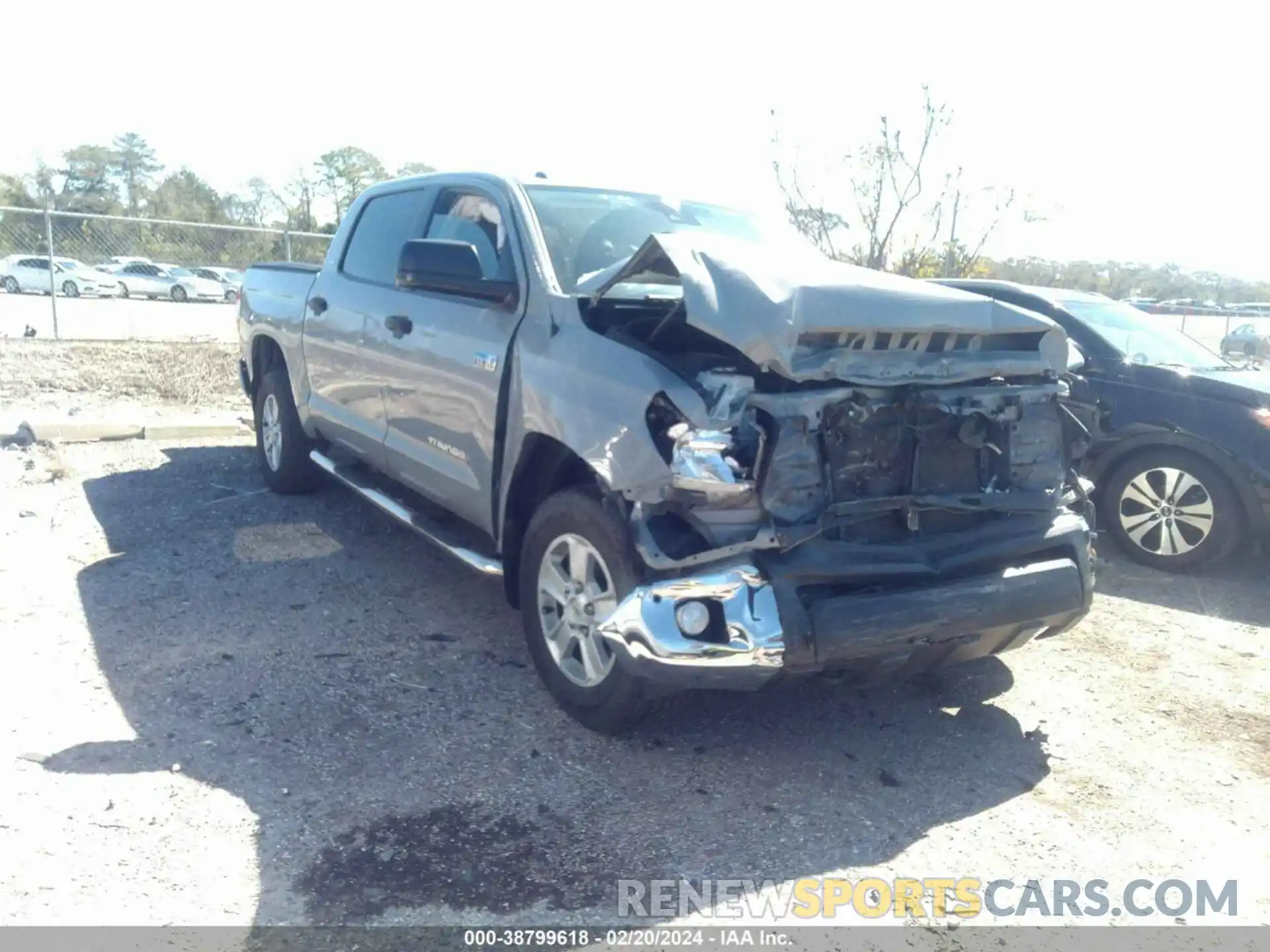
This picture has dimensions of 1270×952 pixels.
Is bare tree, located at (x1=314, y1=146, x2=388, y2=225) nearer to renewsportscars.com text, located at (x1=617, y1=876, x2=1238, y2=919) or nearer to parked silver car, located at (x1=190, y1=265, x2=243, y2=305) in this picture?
parked silver car, located at (x1=190, y1=265, x2=243, y2=305)

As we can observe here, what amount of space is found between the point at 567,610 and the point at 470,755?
2.00 feet

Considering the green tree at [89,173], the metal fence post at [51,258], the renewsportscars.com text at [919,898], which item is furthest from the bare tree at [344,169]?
the renewsportscars.com text at [919,898]

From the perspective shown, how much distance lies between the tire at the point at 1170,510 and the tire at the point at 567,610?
4.12 metres

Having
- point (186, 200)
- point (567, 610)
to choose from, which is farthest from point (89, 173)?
point (567, 610)

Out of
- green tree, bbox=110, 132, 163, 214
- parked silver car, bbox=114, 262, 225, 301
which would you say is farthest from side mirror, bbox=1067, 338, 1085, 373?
green tree, bbox=110, 132, 163, 214

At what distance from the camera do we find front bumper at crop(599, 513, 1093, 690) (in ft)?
10.8

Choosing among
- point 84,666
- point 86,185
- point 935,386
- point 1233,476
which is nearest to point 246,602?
point 84,666

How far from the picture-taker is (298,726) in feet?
13.0

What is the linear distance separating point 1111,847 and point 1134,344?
4.52 m

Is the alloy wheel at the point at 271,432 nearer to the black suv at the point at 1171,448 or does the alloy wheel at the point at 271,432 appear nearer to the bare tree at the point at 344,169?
the black suv at the point at 1171,448

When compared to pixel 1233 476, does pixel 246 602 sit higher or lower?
lower

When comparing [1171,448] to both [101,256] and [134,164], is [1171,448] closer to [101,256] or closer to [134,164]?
Result: [101,256]

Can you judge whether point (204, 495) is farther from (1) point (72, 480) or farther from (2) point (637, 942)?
(2) point (637, 942)

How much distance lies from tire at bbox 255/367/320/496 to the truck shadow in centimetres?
143
